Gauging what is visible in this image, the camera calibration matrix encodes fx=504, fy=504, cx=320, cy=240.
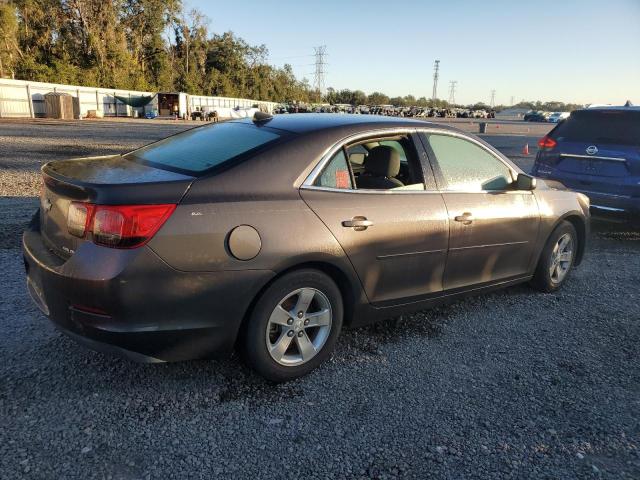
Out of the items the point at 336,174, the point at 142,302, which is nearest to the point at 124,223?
the point at 142,302

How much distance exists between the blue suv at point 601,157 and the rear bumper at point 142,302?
568 centimetres

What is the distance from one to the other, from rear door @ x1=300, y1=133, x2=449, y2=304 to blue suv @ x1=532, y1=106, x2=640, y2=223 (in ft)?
→ 13.7

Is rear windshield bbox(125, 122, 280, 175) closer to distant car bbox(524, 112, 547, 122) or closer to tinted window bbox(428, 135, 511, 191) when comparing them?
tinted window bbox(428, 135, 511, 191)

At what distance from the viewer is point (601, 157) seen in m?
6.71

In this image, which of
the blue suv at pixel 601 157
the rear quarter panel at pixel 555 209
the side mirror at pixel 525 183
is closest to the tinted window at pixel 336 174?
the side mirror at pixel 525 183

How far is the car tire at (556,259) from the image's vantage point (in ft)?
15.6

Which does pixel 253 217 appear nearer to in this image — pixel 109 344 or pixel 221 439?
pixel 109 344

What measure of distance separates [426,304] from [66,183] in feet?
8.29

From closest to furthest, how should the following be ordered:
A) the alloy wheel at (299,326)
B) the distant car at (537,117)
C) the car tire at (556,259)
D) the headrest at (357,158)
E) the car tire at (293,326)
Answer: the car tire at (293,326) < the alloy wheel at (299,326) < the headrest at (357,158) < the car tire at (556,259) < the distant car at (537,117)

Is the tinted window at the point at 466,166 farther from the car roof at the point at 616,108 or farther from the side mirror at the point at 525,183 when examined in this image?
the car roof at the point at 616,108

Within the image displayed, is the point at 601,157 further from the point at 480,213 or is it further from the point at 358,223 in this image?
the point at 358,223

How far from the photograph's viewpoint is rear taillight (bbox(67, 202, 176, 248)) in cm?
251

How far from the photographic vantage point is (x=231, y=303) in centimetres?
277

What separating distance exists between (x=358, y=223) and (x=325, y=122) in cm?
82
